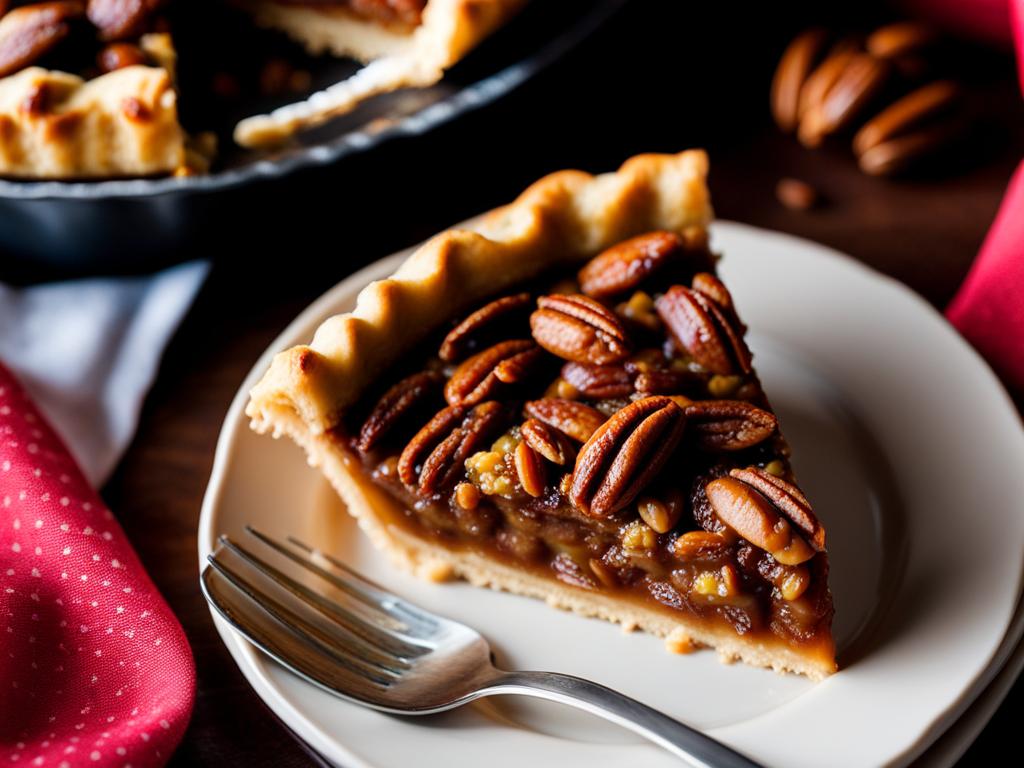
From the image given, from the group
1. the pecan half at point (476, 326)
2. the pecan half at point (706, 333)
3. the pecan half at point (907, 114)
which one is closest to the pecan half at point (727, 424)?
the pecan half at point (706, 333)

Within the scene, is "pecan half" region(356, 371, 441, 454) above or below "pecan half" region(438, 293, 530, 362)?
below

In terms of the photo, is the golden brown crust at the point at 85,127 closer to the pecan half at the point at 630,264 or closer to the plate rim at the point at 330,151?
the plate rim at the point at 330,151

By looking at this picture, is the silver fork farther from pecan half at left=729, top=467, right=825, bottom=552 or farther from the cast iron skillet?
the cast iron skillet

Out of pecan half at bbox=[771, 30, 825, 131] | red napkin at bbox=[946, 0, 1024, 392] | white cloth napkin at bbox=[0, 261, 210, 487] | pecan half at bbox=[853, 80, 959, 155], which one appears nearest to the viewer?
red napkin at bbox=[946, 0, 1024, 392]

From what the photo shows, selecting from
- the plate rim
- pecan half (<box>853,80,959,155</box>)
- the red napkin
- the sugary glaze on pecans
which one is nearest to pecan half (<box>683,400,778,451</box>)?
the sugary glaze on pecans

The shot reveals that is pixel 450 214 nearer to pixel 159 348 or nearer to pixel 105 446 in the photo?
pixel 159 348

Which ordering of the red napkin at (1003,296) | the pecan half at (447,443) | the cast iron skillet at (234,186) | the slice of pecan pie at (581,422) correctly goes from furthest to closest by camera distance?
the cast iron skillet at (234,186)
the red napkin at (1003,296)
the pecan half at (447,443)
the slice of pecan pie at (581,422)

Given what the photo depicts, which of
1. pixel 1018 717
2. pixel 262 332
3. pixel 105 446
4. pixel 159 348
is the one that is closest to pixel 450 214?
pixel 262 332

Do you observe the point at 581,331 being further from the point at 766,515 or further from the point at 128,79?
the point at 128,79
